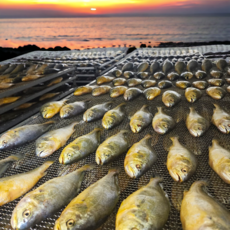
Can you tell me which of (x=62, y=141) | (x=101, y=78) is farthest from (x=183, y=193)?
(x=101, y=78)

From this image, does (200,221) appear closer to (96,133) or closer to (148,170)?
(148,170)

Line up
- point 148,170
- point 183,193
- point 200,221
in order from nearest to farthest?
1. point 200,221
2. point 183,193
3. point 148,170

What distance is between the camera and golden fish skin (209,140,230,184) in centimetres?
169

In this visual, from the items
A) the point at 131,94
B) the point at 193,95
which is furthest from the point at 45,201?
the point at 193,95

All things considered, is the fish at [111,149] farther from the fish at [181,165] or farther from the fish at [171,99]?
the fish at [171,99]

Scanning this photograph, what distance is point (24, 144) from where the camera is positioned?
2.50 metres

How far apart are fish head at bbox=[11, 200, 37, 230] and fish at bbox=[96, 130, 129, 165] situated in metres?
0.77

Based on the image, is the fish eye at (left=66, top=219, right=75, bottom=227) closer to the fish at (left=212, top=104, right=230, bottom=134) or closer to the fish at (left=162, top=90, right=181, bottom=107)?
the fish at (left=212, top=104, right=230, bottom=134)

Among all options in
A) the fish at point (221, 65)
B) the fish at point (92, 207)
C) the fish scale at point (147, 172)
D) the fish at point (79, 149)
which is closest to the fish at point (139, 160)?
the fish scale at point (147, 172)

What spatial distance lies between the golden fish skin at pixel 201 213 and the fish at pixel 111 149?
84cm

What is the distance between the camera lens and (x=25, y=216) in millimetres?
1395

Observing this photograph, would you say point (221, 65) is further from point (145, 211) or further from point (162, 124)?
point (145, 211)

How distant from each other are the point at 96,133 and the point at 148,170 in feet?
3.00

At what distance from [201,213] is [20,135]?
229 cm
